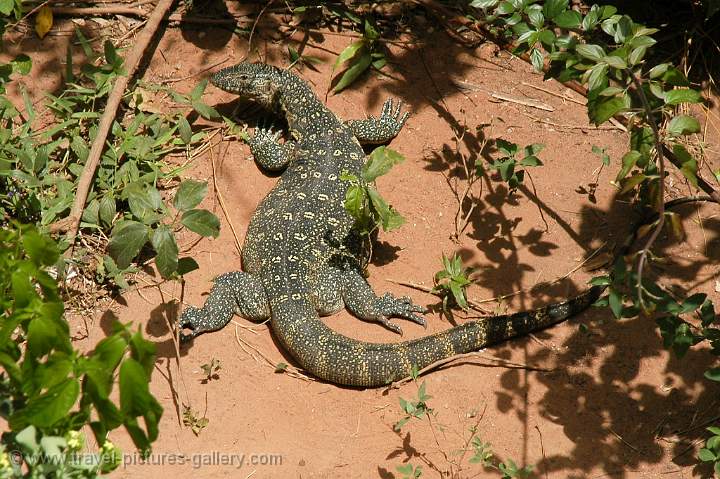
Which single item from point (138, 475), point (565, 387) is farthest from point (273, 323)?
point (565, 387)

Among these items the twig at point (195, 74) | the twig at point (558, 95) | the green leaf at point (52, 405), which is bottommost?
the twig at point (195, 74)

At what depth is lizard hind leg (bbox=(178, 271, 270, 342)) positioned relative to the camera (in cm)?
595

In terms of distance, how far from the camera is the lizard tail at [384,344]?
557 cm

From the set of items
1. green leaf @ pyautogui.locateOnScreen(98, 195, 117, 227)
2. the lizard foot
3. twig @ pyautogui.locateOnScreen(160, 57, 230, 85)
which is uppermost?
twig @ pyautogui.locateOnScreen(160, 57, 230, 85)

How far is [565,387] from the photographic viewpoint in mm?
5570

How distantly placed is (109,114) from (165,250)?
2.16 meters

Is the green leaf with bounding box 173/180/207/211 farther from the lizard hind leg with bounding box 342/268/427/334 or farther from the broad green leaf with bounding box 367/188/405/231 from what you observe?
the lizard hind leg with bounding box 342/268/427/334

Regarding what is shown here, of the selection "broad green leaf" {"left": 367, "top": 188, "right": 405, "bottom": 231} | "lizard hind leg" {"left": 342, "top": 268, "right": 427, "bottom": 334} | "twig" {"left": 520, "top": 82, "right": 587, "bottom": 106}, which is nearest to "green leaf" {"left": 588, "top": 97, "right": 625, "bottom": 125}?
"broad green leaf" {"left": 367, "top": 188, "right": 405, "bottom": 231}

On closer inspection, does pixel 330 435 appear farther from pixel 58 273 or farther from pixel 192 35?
pixel 192 35

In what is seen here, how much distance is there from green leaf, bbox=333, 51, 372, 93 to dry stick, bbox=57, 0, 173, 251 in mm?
1874

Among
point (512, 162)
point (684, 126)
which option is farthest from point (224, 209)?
point (684, 126)

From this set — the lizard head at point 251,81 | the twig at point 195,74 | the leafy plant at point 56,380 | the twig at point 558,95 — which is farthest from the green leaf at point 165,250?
the twig at point 558,95

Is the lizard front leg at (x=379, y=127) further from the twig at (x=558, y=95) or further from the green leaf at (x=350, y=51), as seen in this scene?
the twig at (x=558, y=95)

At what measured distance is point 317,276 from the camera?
20.2 ft
